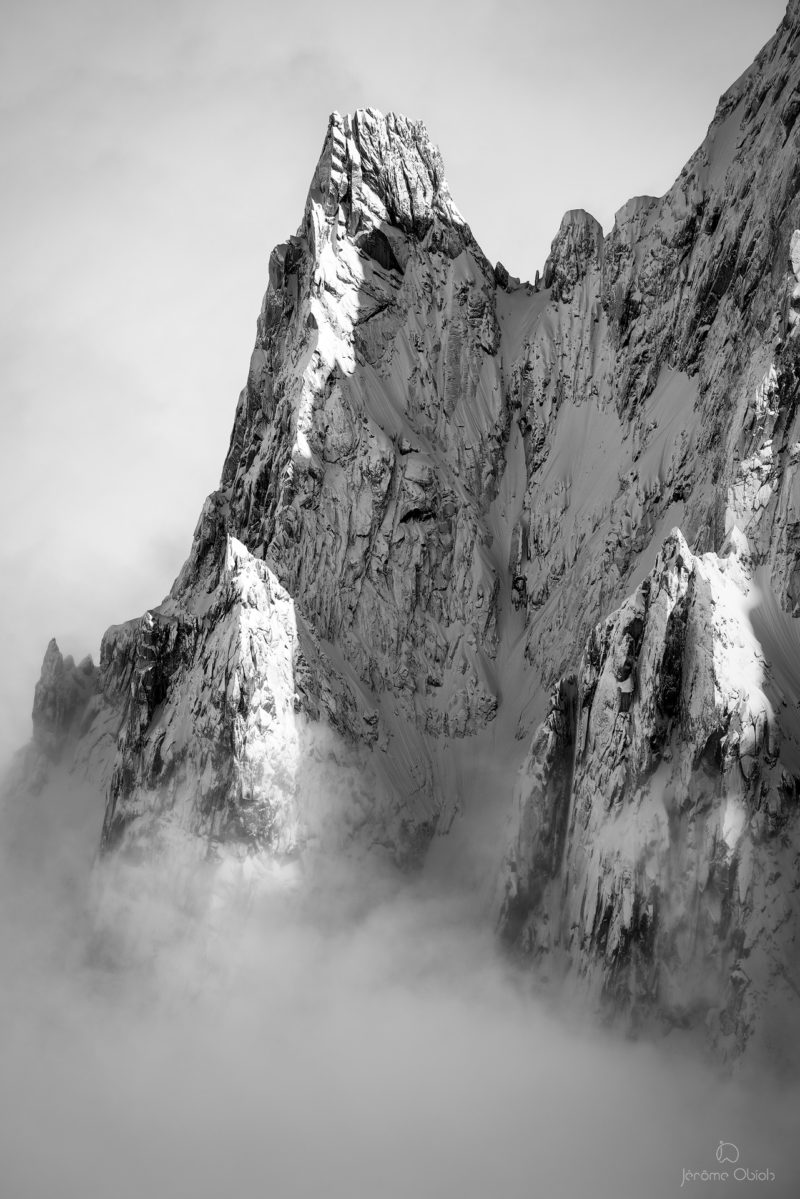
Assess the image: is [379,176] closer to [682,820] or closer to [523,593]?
[523,593]

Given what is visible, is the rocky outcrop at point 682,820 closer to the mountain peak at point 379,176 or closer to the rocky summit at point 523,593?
the rocky summit at point 523,593

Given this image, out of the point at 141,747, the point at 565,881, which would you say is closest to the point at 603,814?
the point at 565,881

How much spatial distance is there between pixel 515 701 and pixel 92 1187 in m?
67.8

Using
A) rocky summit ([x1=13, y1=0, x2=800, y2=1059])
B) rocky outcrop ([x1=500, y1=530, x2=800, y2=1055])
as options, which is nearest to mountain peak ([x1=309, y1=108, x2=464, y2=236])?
rocky summit ([x1=13, y1=0, x2=800, y2=1059])

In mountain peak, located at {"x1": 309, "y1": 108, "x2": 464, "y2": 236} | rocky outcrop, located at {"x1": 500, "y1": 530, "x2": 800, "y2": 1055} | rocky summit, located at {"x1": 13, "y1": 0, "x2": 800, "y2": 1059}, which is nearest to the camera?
rocky outcrop, located at {"x1": 500, "y1": 530, "x2": 800, "y2": 1055}

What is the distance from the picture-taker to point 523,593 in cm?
16138

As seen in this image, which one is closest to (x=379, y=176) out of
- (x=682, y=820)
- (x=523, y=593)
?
(x=523, y=593)

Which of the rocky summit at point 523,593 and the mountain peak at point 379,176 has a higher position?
the mountain peak at point 379,176

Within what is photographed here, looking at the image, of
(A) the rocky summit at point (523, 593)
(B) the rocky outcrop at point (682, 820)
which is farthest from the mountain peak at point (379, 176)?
(B) the rocky outcrop at point (682, 820)

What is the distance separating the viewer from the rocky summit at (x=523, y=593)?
117000 mm

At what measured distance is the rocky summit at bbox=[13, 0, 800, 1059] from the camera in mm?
117000

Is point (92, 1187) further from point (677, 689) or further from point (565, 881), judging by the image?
point (677, 689)

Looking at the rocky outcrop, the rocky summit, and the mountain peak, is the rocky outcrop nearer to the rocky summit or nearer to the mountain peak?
the rocky summit

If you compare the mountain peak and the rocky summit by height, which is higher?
the mountain peak
